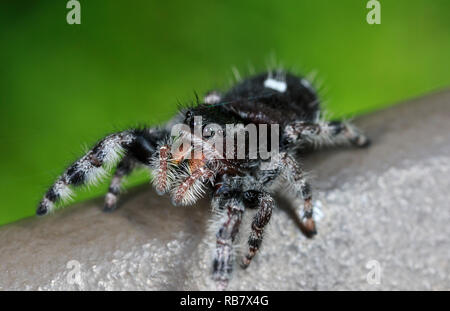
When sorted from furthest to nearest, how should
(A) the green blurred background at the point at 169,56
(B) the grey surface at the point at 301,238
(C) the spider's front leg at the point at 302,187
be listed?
(A) the green blurred background at the point at 169,56 < (C) the spider's front leg at the point at 302,187 < (B) the grey surface at the point at 301,238

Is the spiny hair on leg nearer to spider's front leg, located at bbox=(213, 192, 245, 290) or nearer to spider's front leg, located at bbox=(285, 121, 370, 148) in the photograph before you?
spider's front leg, located at bbox=(213, 192, 245, 290)

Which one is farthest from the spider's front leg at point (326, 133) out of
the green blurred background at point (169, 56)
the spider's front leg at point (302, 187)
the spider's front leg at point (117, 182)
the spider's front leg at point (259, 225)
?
the green blurred background at point (169, 56)

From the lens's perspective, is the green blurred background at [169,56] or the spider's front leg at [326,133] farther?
the green blurred background at [169,56]

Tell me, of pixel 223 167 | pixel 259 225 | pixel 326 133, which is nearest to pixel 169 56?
pixel 326 133

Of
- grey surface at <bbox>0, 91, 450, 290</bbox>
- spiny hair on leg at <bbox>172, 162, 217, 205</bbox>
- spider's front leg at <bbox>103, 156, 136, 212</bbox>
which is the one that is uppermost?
spiny hair on leg at <bbox>172, 162, 217, 205</bbox>

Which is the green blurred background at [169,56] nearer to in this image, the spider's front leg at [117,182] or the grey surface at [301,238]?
the spider's front leg at [117,182]

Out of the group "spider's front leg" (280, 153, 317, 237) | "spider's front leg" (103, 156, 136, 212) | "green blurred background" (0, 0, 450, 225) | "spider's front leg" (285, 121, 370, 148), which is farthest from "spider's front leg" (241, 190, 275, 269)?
"green blurred background" (0, 0, 450, 225)

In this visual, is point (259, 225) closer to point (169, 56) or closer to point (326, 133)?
point (326, 133)
